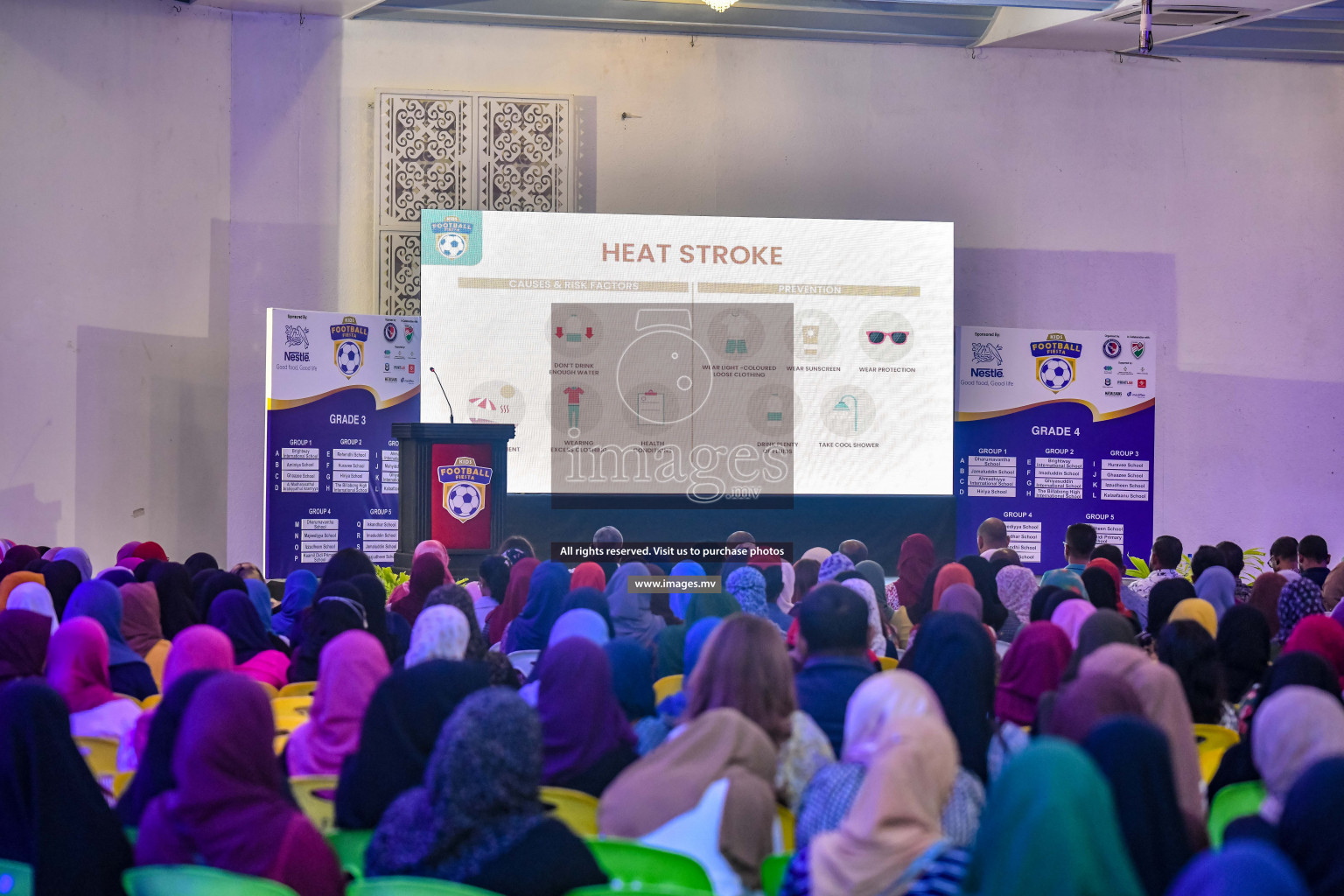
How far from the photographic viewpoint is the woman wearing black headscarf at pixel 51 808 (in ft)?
6.22

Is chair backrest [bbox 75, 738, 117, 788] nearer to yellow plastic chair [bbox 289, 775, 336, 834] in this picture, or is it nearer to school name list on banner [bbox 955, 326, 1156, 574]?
yellow plastic chair [bbox 289, 775, 336, 834]

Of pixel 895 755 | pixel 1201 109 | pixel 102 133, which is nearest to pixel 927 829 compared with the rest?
pixel 895 755

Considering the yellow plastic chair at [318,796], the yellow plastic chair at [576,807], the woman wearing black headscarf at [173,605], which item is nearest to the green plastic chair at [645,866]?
the yellow plastic chair at [576,807]

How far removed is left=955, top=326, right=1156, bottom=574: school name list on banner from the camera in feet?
25.9

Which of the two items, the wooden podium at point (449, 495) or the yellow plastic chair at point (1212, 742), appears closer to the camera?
the yellow plastic chair at point (1212, 742)

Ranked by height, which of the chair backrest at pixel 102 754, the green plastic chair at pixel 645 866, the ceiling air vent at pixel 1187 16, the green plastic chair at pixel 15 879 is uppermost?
the ceiling air vent at pixel 1187 16

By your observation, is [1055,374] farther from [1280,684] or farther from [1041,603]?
[1280,684]

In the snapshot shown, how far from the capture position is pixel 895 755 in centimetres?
180

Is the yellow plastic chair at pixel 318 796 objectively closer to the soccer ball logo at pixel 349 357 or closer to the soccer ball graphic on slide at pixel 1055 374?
→ the soccer ball logo at pixel 349 357

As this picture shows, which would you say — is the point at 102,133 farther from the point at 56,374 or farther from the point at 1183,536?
the point at 1183,536

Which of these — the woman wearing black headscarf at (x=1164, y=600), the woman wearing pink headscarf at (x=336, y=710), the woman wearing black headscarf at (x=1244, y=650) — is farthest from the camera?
the woman wearing black headscarf at (x=1164, y=600)

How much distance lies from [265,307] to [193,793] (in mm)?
6847

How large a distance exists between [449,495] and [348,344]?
1698 mm

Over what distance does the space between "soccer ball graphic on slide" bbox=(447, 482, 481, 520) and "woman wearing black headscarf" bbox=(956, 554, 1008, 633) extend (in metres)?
2.64
